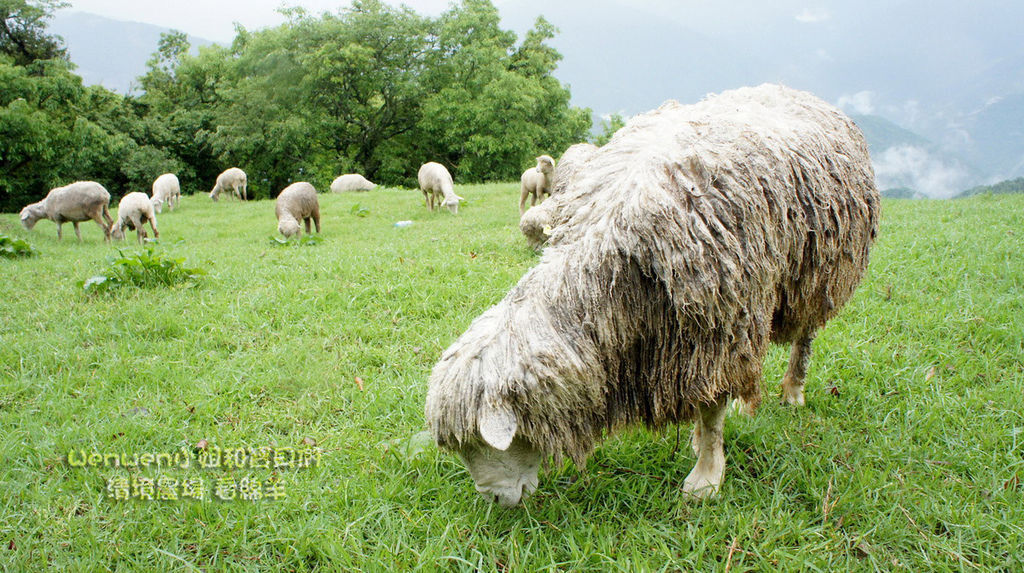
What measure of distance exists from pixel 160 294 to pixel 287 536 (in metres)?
3.87

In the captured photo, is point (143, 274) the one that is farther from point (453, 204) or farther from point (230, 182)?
point (230, 182)

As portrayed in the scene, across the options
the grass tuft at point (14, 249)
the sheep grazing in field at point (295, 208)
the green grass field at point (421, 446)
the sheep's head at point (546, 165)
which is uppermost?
the sheep's head at point (546, 165)

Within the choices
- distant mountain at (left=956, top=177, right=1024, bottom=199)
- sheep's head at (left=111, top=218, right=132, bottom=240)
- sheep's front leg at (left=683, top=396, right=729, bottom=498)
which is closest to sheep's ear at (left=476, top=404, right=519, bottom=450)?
sheep's front leg at (left=683, top=396, right=729, bottom=498)

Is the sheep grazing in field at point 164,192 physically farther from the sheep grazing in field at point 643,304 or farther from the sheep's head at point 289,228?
the sheep grazing in field at point 643,304

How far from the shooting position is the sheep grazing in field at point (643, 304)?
204 cm

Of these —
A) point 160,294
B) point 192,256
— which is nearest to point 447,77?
point 192,256

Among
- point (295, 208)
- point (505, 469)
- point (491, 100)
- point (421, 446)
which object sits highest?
point (491, 100)

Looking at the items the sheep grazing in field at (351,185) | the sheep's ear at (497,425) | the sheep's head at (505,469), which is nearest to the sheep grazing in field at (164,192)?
the sheep grazing in field at (351,185)

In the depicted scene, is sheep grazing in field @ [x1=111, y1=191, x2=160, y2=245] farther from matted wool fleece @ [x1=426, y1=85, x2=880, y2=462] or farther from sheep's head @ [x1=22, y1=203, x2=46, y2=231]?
matted wool fleece @ [x1=426, y1=85, x2=880, y2=462]

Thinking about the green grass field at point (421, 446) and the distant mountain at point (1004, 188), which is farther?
the distant mountain at point (1004, 188)

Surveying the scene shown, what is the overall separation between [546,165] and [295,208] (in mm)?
4939

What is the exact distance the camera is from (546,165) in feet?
29.0

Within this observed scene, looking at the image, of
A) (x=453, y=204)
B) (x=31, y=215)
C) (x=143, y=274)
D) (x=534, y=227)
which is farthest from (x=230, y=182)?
(x=534, y=227)

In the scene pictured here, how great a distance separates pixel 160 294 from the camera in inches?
206
